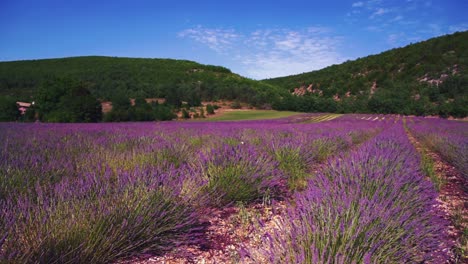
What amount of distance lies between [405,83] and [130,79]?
59008 millimetres

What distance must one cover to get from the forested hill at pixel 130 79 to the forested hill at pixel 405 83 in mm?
15395

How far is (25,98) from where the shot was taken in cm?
4928

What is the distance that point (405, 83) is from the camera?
50.4 metres

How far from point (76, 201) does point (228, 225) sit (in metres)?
1.46

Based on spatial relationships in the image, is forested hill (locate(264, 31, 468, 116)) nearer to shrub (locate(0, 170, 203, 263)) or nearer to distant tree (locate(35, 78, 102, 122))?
distant tree (locate(35, 78, 102, 122))

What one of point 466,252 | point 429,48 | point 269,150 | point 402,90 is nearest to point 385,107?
point 402,90

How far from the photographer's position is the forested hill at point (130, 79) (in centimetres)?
5375

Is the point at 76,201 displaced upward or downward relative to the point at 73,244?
upward

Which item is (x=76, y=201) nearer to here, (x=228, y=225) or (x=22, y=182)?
(x=22, y=182)

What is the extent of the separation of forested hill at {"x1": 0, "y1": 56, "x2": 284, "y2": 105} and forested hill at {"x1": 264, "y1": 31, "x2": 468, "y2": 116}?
15.4m

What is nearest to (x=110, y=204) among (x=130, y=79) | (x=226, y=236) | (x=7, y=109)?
(x=226, y=236)

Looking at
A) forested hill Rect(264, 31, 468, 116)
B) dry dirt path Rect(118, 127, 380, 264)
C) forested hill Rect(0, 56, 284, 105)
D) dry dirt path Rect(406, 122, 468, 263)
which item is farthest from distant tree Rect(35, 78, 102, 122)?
forested hill Rect(264, 31, 468, 116)

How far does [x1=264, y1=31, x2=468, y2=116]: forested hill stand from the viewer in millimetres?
40250

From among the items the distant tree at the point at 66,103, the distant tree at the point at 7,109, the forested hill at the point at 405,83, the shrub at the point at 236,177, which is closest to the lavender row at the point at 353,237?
the shrub at the point at 236,177
